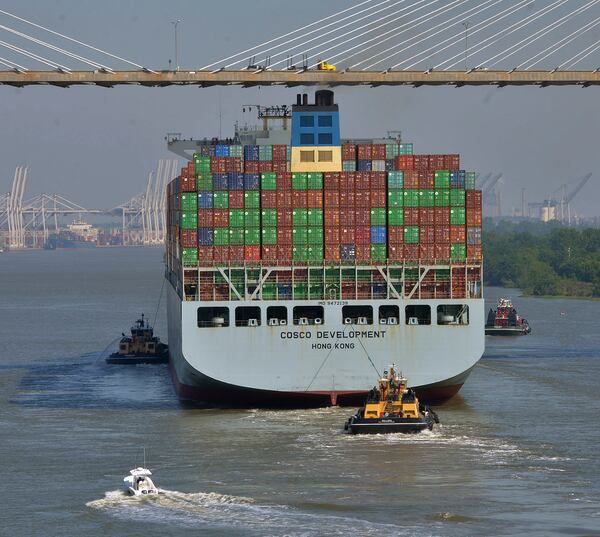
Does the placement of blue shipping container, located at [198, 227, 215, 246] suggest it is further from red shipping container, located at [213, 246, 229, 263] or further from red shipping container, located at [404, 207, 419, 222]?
red shipping container, located at [404, 207, 419, 222]

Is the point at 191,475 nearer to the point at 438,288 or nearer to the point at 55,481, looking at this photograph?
the point at 55,481

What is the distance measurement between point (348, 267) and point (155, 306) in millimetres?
53837

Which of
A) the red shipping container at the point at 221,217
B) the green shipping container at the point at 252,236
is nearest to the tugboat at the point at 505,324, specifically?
the green shipping container at the point at 252,236

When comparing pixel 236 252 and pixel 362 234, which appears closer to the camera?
pixel 236 252

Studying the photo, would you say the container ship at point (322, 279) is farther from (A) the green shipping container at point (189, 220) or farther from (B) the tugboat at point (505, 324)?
(B) the tugboat at point (505, 324)

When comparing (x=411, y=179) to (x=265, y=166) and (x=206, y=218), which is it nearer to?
(x=265, y=166)

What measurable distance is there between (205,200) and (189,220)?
839 mm

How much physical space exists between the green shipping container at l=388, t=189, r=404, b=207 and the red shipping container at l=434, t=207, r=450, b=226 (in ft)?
3.87

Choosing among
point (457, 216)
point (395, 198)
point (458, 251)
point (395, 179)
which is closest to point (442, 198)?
point (457, 216)

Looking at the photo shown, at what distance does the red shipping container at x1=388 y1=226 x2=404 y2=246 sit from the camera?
5172 cm

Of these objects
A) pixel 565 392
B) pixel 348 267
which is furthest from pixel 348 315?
pixel 565 392

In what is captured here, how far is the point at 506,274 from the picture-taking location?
13938 centimetres

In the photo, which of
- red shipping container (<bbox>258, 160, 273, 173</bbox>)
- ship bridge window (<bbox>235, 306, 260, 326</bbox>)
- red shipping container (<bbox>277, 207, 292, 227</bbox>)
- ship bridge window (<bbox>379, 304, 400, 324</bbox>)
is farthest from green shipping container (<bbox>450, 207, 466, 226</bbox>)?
ship bridge window (<bbox>235, 306, 260, 326</bbox>)

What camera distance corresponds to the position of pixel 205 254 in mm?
51719
